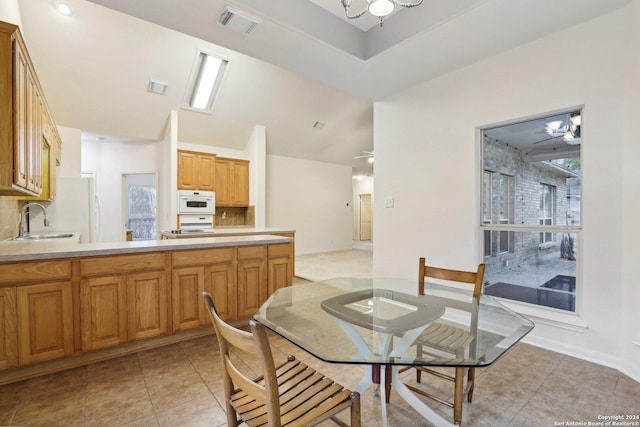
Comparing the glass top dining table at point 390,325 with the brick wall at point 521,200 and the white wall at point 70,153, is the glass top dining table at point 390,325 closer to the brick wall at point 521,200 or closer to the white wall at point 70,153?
the brick wall at point 521,200

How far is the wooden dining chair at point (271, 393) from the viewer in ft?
2.88

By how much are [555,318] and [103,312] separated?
11.8 ft

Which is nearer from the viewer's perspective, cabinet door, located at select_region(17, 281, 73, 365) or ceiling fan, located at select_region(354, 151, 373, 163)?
cabinet door, located at select_region(17, 281, 73, 365)

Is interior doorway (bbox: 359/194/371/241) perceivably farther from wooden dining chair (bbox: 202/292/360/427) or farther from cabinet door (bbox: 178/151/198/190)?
wooden dining chair (bbox: 202/292/360/427)

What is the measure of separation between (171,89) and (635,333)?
6.24 meters

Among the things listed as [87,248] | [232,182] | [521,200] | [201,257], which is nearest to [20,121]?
[87,248]

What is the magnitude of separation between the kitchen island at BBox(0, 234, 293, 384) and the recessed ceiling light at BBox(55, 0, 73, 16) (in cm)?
296

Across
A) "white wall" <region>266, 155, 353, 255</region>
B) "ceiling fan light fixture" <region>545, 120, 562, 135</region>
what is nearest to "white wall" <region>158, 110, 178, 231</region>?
"white wall" <region>266, 155, 353, 255</region>

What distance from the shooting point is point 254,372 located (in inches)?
84.2

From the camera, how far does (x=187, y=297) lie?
267cm

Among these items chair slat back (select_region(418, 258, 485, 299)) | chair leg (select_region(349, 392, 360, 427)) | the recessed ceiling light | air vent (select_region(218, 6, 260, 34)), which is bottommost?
chair leg (select_region(349, 392, 360, 427))

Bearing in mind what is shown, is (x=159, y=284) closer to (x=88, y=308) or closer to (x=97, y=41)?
(x=88, y=308)

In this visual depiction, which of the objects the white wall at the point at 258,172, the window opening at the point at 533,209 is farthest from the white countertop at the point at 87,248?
the white wall at the point at 258,172

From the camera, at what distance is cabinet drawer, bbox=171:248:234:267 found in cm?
262
